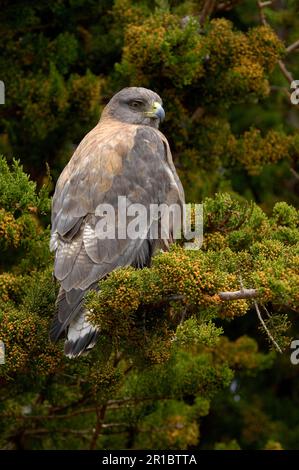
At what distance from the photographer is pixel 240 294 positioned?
5816 mm

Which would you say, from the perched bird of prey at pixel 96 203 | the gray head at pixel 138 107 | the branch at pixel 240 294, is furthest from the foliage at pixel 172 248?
the gray head at pixel 138 107

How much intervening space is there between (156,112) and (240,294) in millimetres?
2676

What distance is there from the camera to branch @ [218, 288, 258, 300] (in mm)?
5785

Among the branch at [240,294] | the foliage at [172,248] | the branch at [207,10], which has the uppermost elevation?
the branch at [240,294]

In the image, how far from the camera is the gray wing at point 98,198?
22.2 feet

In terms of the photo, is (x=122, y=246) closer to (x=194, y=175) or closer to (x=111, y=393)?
(x=111, y=393)

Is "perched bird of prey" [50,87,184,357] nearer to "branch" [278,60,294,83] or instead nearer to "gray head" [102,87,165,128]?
"gray head" [102,87,165,128]

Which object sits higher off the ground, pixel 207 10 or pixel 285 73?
pixel 207 10

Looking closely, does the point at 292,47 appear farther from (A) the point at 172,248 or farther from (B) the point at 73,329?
(B) the point at 73,329

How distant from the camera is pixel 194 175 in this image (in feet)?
30.5

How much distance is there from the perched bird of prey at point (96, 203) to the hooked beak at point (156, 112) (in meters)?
0.26

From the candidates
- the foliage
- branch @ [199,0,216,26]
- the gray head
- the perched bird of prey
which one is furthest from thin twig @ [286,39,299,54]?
the perched bird of prey

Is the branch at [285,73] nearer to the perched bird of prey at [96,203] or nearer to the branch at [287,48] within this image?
the branch at [287,48]

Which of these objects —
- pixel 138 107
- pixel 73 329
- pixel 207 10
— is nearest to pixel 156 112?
pixel 138 107
